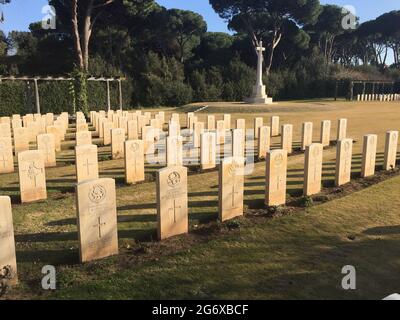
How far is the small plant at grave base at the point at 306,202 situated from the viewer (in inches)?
248

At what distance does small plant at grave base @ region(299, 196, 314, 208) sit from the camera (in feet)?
20.7

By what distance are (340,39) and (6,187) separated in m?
52.8

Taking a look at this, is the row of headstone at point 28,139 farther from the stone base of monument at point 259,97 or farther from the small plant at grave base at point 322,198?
the stone base of monument at point 259,97

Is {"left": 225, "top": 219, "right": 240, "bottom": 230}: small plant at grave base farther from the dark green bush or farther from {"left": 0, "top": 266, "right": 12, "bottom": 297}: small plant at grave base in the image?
the dark green bush

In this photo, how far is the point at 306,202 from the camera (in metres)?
6.33

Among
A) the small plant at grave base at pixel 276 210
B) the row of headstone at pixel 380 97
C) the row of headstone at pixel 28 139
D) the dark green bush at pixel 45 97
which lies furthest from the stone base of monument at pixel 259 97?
the small plant at grave base at pixel 276 210

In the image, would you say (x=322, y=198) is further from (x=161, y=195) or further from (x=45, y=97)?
(x=45, y=97)

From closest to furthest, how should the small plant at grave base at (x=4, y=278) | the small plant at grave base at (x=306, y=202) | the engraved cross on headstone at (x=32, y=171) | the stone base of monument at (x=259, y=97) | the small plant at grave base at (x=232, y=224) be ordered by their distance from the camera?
1. the small plant at grave base at (x=4, y=278)
2. the small plant at grave base at (x=232, y=224)
3. the small plant at grave base at (x=306, y=202)
4. the engraved cross on headstone at (x=32, y=171)
5. the stone base of monument at (x=259, y=97)

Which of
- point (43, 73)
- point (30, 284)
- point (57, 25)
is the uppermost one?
point (57, 25)

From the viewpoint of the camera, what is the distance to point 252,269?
14.0ft

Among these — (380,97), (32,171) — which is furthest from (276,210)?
(380,97)

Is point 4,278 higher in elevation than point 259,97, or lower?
lower
